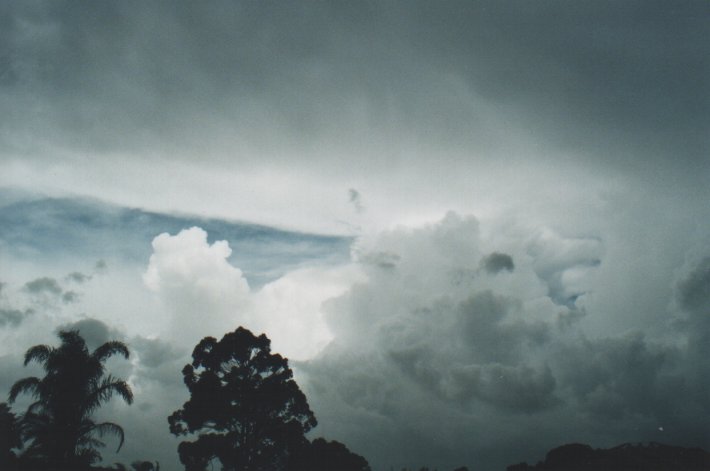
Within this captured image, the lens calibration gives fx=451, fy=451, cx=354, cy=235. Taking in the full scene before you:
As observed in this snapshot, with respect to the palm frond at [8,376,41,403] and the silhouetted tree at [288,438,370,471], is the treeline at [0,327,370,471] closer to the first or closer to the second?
the palm frond at [8,376,41,403]

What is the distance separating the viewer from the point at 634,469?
19.4 m

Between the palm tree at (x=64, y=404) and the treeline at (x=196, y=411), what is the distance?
1.8 inches

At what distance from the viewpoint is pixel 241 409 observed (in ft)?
99.8

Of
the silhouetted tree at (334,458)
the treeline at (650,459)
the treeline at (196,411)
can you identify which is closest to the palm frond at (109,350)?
the treeline at (196,411)

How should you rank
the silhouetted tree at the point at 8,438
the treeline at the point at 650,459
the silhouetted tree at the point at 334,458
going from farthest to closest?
1. the silhouetted tree at the point at 334,458
2. the silhouetted tree at the point at 8,438
3. the treeline at the point at 650,459

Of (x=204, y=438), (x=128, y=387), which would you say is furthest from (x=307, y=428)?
(x=128, y=387)

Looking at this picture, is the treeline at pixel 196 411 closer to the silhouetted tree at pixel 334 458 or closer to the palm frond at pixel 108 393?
the palm frond at pixel 108 393

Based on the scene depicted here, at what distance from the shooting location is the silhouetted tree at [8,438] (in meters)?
24.4

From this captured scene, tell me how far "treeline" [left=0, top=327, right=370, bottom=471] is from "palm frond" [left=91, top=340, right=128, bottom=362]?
51 millimetres

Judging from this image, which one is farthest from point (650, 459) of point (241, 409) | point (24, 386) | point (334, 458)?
point (334, 458)

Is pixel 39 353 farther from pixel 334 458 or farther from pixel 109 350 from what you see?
pixel 334 458

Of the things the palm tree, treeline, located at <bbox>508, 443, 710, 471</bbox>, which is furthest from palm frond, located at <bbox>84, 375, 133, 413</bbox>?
treeline, located at <bbox>508, 443, 710, 471</bbox>

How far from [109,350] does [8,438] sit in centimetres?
922

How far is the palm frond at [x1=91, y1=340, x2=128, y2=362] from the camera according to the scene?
25766 millimetres
